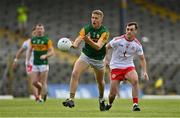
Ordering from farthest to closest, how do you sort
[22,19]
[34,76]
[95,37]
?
1. [22,19]
2. [34,76]
3. [95,37]

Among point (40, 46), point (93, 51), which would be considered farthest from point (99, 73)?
point (40, 46)

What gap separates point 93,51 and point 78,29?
2389 cm

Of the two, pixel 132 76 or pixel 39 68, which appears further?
pixel 39 68

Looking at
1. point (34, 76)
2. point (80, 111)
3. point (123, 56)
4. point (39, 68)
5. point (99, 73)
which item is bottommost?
point (80, 111)

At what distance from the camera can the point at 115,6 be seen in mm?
44406

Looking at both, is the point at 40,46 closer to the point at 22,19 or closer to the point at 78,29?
the point at 22,19

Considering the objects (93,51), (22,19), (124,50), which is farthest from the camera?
(22,19)

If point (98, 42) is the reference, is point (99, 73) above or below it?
below

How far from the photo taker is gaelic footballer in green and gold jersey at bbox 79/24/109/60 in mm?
16959

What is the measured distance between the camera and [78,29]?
41.2 meters

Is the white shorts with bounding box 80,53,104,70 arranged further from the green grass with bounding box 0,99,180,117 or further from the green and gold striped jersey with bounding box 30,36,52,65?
the green and gold striped jersey with bounding box 30,36,52,65

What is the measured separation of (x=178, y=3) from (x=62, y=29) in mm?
8213

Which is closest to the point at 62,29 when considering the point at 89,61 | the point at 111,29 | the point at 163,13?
the point at 111,29

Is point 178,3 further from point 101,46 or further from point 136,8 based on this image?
point 101,46
